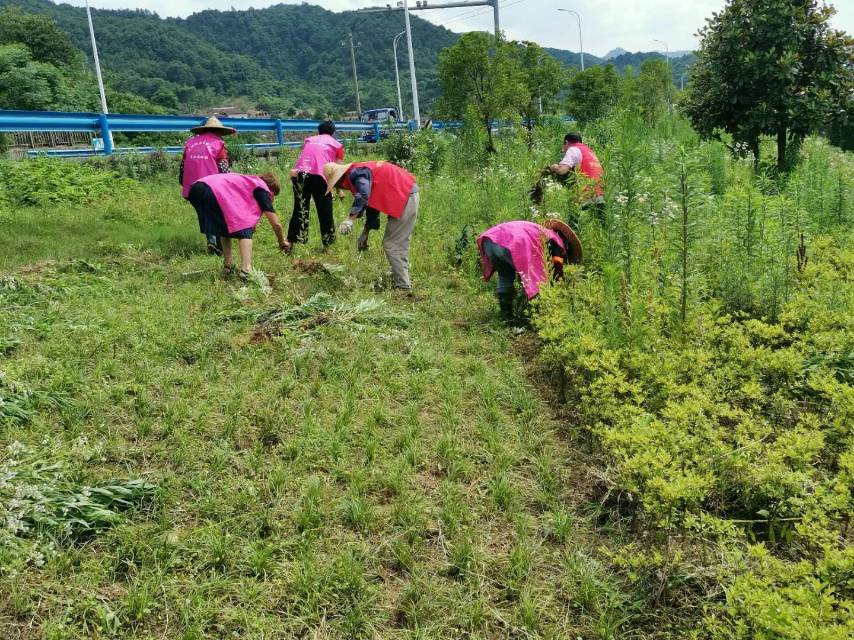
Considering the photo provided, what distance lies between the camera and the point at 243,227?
6.20m

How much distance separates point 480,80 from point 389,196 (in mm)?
11318

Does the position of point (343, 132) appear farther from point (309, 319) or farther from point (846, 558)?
point (846, 558)

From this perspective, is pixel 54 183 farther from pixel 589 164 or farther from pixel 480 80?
pixel 480 80

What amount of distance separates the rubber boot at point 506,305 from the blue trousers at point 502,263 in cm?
4

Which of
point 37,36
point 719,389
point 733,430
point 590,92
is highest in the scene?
point 37,36

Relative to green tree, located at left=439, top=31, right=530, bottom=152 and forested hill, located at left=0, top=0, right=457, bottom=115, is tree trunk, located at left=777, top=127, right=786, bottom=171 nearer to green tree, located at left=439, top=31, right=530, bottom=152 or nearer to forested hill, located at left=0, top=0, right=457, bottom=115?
green tree, located at left=439, top=31, right=530, bottom=152

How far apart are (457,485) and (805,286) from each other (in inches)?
138

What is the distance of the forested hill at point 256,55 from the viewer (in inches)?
2682

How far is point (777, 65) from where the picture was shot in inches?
333

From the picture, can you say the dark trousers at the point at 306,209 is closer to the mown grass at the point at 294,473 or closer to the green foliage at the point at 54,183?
the mown grass at the point at 294,473

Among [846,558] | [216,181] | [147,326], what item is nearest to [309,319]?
[147,326]

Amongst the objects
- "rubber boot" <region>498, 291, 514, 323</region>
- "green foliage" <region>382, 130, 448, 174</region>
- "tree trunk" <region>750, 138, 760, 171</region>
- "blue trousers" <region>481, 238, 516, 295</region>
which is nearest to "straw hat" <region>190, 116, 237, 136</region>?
"blue trousers" <region>481, 238, 516, 295</region>

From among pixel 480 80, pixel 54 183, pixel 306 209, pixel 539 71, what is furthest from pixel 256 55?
pixel 306 209

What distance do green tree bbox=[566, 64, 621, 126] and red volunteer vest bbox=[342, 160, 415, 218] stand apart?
18.5 meters
